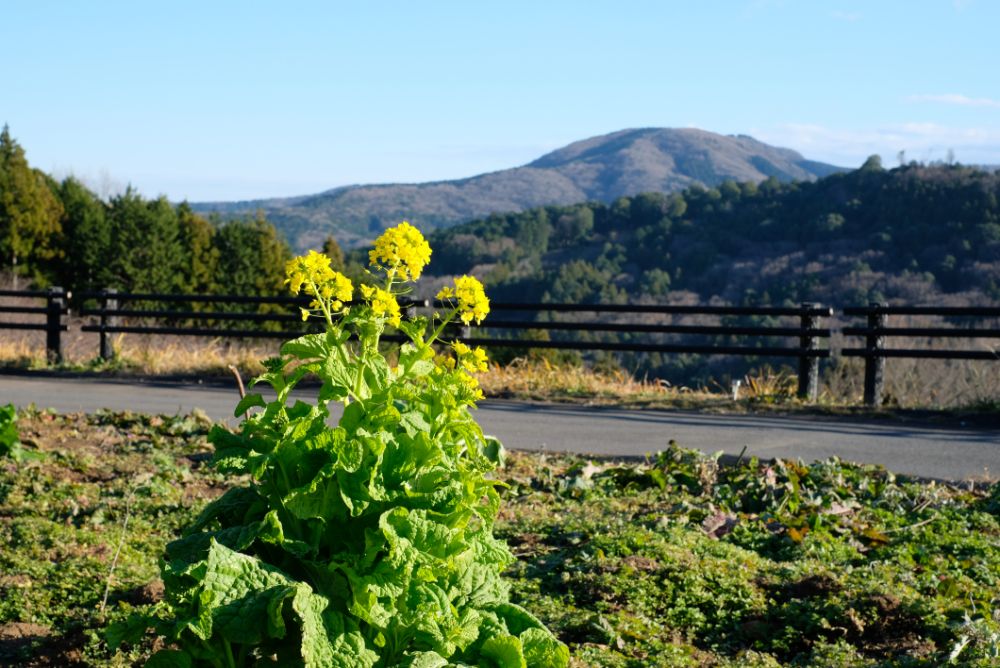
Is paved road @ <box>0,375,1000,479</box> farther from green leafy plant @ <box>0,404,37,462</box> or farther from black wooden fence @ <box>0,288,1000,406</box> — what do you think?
green leafy plant @ <box>0,404,37,462</box>

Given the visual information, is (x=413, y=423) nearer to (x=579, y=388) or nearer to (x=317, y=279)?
(x=317, y=279)

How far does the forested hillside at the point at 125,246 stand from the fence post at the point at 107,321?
23.0 meters

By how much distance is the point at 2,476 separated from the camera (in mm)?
6406

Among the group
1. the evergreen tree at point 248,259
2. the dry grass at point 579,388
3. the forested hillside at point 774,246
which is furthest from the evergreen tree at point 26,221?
the dry grass at point 579,388

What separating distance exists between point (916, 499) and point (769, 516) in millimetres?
1165

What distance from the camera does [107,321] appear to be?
1681 cm

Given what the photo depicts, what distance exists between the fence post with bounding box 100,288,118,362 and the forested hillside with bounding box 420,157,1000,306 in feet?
132

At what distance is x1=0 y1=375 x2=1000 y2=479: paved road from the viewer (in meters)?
9.38

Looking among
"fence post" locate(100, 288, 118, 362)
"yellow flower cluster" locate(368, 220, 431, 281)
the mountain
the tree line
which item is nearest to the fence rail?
"fence post" locate(100, 288, 118, 362)

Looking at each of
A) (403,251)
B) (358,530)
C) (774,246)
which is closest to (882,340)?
(403,251)

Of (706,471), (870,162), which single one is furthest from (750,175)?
(706,471)

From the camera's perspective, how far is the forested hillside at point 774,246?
5553 cm

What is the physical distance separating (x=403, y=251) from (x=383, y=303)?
0.55 feet

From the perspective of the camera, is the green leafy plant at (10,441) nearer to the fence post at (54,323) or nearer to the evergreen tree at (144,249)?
the fence post at (54,323)
